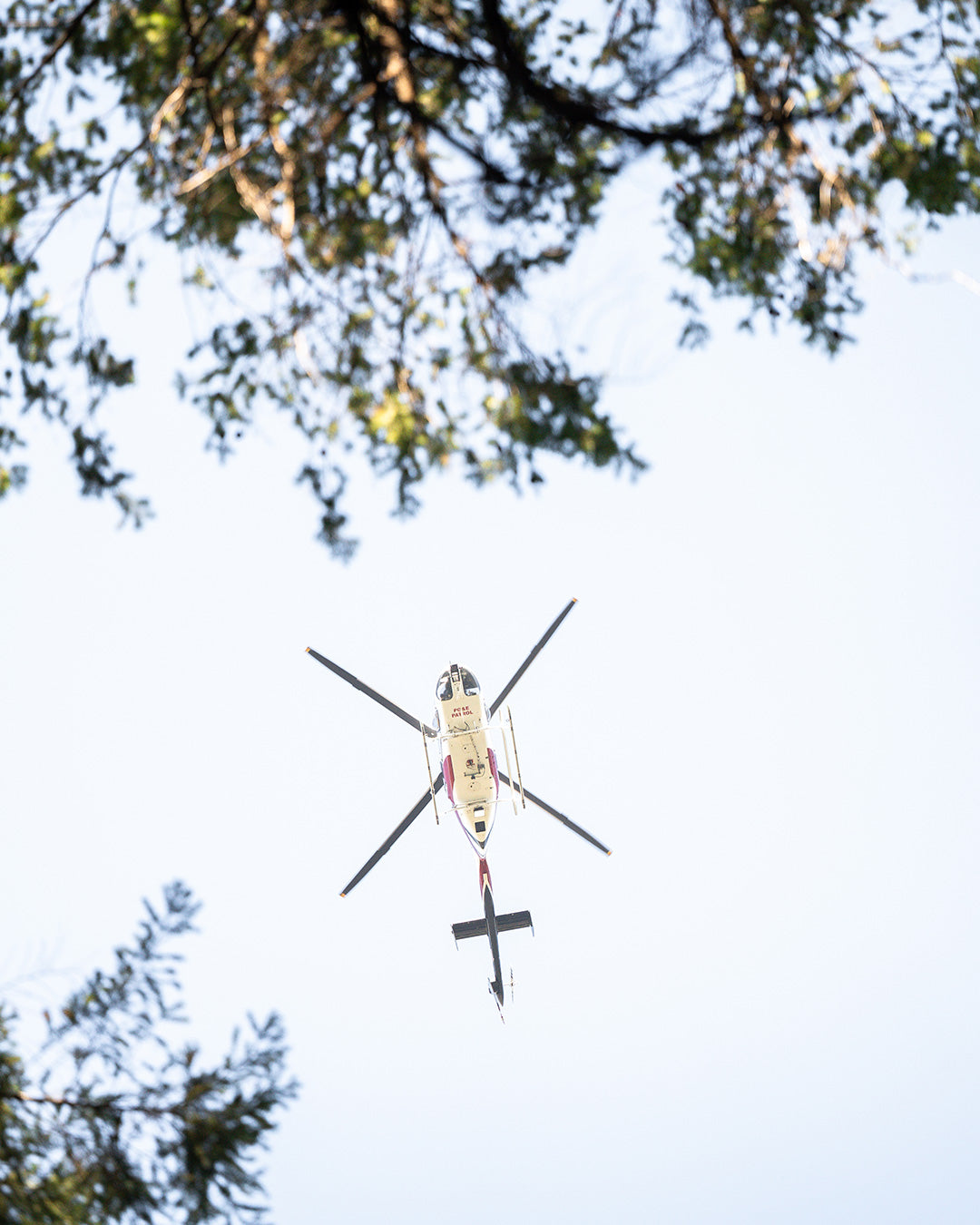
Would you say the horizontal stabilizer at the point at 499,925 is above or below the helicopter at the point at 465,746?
below

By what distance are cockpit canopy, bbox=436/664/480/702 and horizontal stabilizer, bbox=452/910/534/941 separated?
136 inches

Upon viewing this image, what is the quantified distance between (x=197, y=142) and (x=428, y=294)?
1604 millimetres

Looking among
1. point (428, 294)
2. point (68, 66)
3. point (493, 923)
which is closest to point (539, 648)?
point (493, 923)

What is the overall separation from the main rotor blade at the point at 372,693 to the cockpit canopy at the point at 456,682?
1.56ft

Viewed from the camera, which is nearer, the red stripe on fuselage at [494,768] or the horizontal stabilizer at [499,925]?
the red stripe on fuselage at [494,768]

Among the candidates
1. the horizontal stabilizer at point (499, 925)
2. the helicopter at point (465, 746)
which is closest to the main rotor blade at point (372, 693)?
the helicopter at point (465, 746)

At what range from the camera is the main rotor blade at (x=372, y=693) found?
14.2 meters

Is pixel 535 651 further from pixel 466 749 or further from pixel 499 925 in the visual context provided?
pixel 499 925

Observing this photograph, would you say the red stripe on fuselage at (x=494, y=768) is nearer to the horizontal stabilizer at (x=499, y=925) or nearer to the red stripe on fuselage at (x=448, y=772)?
the red stripe on fuselage at (x=448, y=772)

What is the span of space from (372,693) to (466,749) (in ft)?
4.63

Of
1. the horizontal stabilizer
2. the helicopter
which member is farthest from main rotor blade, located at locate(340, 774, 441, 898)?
the horizontal stabilizer

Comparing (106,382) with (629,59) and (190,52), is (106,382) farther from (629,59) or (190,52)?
(629,59)

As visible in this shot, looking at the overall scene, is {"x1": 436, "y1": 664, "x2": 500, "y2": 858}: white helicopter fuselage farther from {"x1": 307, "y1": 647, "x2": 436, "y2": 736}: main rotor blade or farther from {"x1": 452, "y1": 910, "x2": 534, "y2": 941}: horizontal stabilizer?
{"x1": 452, "y1": 910, "x2": 534, "y2": 941}: horizontal stabilizer

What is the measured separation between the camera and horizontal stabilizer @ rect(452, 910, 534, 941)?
15.7m
